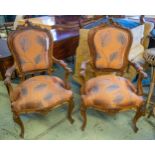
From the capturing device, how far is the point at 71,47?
2.94 metres

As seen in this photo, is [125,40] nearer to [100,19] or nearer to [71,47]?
[100,19]

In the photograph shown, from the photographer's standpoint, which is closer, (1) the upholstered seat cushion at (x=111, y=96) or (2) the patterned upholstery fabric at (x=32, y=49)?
(1) the upholstered seat cushion at (x=111, y=96)

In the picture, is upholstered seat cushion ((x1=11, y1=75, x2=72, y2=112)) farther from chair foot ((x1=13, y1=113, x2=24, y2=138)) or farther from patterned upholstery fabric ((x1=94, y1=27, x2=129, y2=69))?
patterned upholstery fabric ((x1=94, y1=27, x2=129, y2=69))

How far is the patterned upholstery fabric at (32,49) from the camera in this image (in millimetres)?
2010

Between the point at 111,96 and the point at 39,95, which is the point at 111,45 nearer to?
the point at 111,96

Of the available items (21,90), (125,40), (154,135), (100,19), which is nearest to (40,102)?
(21,90)

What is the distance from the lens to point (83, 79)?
192 centimetres

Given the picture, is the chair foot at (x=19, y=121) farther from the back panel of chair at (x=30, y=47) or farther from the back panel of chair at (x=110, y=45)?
the back panel of chair at (x=110, y=45)

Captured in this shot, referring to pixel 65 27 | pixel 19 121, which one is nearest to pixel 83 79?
pixel 19 121

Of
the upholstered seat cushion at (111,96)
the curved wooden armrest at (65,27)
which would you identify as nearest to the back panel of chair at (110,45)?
the upholstered seat cushion at (111,96)

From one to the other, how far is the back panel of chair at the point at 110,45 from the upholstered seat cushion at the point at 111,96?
24 cm

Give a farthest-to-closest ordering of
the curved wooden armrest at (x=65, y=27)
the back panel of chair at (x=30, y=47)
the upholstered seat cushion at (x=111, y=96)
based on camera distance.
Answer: the curved wooden armrest at (x=65, y=27) → the back panel of chair at (x=30, y=47) → the upholstered seat cushion at (x=111, y=96)

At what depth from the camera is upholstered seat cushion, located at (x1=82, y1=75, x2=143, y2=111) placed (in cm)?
183

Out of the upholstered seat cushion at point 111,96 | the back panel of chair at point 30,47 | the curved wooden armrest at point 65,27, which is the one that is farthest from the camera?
the curved wooden armrest at point 65,27
